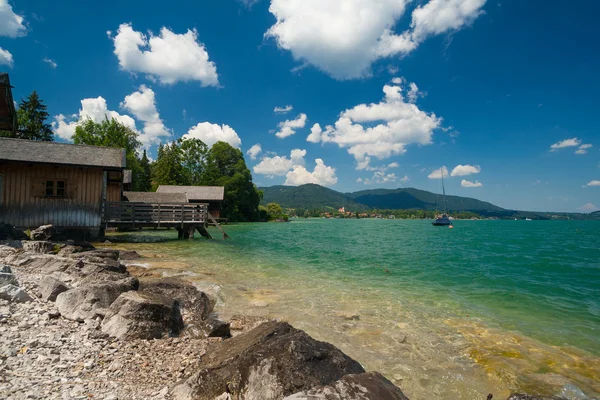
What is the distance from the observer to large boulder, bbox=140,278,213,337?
19.5 ft

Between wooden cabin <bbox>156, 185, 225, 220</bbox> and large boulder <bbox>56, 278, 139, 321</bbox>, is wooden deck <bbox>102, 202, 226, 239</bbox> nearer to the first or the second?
large boulder <bbox>56, 278, 139, 321</bbox>

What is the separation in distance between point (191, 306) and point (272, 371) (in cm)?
440

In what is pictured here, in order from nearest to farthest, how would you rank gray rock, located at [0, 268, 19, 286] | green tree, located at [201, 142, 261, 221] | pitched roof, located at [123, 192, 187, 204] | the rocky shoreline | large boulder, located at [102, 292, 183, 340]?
1. the rocky shoreline
2. large boulder, located at [102, 292, 183, 340]
3. gray rock, located at [0, 268, 19, 286]
4. pitched roof, located at [123, 192, 187, 204]
5. green tree, located at [201, 142, 261, 221]

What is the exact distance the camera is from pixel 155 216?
25.3m

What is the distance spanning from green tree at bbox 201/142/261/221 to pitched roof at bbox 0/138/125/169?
4489 cm

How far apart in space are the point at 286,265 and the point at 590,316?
1218 cm

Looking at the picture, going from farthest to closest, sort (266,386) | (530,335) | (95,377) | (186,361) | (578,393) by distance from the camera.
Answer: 1. (530,335)
2. (578,393)
3. (186,361)
4. (95,377)
5. (266,386)

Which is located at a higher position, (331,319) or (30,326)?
(30,326)

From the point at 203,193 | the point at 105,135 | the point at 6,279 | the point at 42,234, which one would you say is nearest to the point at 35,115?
the point at 105,135

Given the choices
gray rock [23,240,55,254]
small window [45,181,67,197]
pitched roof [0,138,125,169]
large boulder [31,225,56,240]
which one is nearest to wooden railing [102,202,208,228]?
small window [45,181,67,197]

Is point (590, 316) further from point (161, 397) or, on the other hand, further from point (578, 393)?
point (161, 397)

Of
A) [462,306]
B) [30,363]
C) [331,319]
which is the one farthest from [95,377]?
[462,306]

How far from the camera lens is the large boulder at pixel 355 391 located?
9.39ft

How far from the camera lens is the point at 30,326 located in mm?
4898
